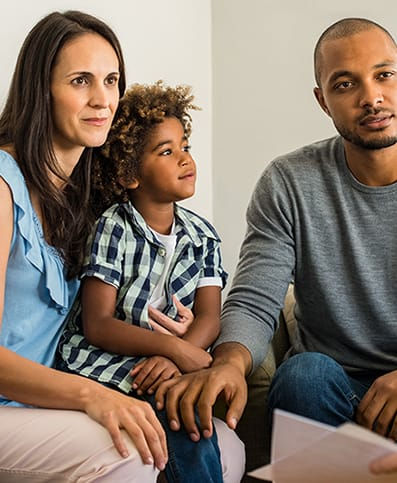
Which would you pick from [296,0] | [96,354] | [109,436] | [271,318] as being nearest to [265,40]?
[296,0]

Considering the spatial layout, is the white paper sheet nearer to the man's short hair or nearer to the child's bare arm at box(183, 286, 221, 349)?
the child's bare arm at box(183, 286, 221, 349)

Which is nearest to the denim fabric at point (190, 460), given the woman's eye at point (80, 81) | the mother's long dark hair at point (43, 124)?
the mother's long dark hair at point (43, 124)

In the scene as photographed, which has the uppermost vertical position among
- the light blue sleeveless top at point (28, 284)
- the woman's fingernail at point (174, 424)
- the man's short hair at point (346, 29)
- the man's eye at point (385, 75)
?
the man's short hair at point (346, 29)

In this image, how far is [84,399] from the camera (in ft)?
4.70

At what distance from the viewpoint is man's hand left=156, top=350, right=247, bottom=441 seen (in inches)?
59.9

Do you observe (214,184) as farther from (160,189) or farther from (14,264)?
(14,264)

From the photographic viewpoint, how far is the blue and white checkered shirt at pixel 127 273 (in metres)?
1.70

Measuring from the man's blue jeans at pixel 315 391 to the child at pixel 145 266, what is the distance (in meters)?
0.18

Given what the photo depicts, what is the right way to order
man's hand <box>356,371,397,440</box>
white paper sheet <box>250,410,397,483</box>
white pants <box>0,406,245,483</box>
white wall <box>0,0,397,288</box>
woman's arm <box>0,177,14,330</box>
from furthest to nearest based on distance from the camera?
white wall <box>0,0,397,288</box> → man's hand <box>356,371,397,440</box> → woman's arm <box>0,177,14,330</box> → white pants <box>0,406,245,483</box> → white paper sheet <box>250,410,397,483</box>

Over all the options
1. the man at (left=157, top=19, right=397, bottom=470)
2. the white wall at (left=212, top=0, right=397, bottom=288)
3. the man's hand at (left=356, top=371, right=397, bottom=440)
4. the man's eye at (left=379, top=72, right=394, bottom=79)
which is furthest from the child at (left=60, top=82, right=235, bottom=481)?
the white wall at (left=212, top=0, right=397, bottom=288)

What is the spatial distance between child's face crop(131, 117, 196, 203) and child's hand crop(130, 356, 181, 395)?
0.39 m

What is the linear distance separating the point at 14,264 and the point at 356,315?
78 cm

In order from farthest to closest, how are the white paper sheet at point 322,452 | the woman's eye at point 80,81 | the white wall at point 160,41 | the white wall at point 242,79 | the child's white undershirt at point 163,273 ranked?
the white wall at point 242,79 < the white wall at point 160,41 < the child's white undershirt at point 163,273 < the woman's eye at point 80,81 < the white paper sheet at point 322,452

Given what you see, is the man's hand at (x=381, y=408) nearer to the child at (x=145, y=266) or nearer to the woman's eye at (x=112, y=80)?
the child at (x=145, y=266)
